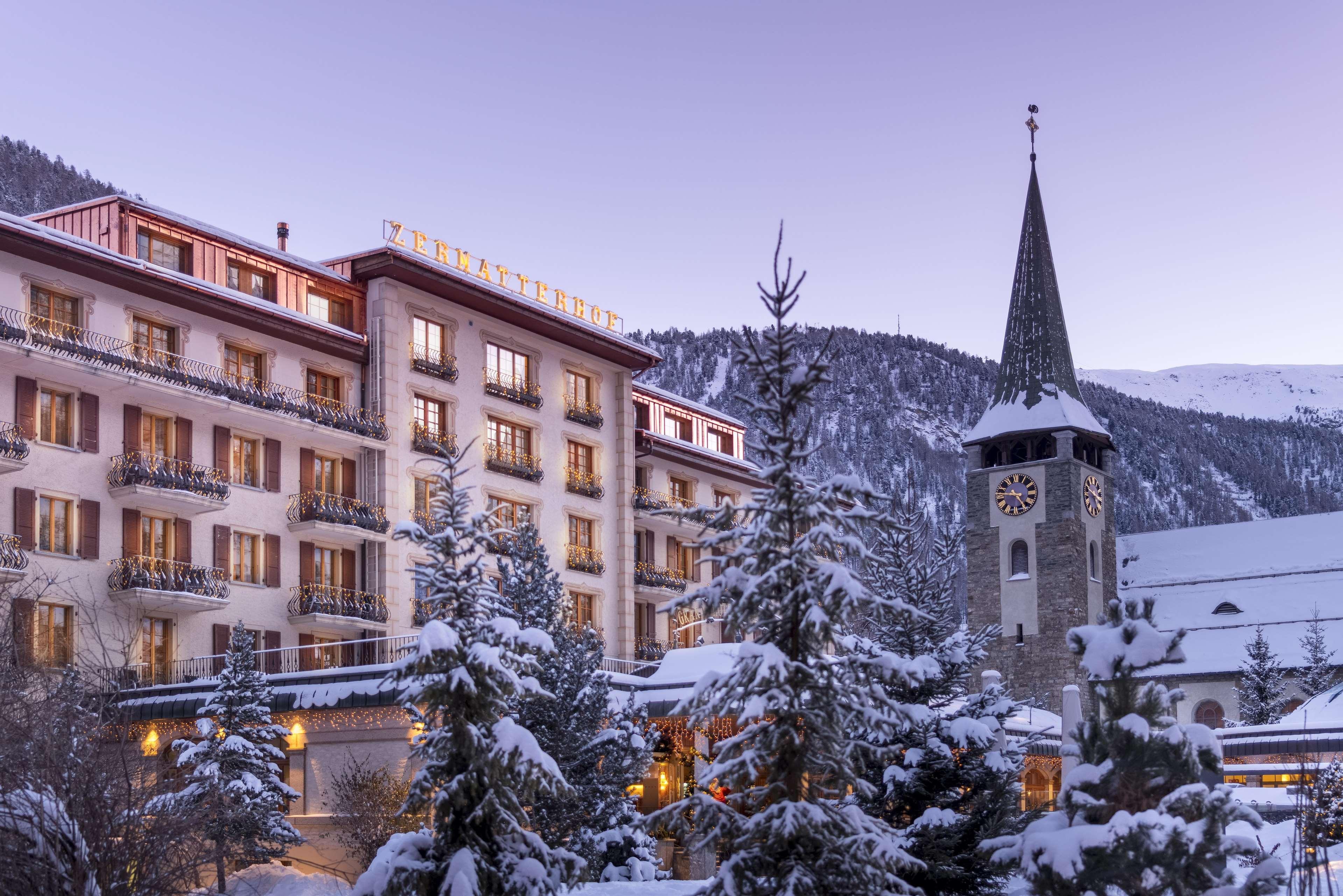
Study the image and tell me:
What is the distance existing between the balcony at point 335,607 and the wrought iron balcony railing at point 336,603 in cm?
1

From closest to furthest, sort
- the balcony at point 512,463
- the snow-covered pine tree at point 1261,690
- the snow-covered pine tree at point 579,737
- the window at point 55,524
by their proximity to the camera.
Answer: the snow-covered pine tree at point 579,737 < the window at point 55,524 < the balcony at point 512,463 < the snow-covered pine tree at point 1261,690

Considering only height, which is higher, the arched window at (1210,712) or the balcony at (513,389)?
the balcony at (513,389)

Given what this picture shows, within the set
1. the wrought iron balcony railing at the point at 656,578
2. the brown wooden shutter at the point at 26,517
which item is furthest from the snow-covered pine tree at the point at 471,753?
the wrought iron balcony railing at the point at 656,578

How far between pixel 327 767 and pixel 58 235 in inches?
597

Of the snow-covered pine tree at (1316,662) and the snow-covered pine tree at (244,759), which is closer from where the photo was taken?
the snow-covered pine tree at (244,759)

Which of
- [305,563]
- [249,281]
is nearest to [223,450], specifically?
[305,563]

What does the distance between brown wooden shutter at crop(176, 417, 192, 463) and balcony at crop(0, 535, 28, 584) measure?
233 inches

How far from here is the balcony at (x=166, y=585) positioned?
4216cm

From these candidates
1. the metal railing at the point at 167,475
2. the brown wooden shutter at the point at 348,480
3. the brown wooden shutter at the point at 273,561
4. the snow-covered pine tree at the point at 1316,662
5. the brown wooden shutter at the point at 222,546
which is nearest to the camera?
the metal railing at the point at 167,475

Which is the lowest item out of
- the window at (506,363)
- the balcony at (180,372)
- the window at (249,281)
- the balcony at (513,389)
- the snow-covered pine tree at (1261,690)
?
the snow-covered pine tree at (1261,690)

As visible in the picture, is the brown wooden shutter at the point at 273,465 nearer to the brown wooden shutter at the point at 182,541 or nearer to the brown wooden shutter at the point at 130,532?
the brown wooden shutter at the point at 182,541

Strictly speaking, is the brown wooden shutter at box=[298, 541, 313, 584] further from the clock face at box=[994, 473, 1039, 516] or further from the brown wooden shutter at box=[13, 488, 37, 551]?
the clock face at box=[994, 473, 1039, 516]

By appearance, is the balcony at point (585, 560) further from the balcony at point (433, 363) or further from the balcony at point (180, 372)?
the balcony at point (180, 372)

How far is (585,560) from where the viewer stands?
56.2 metres
